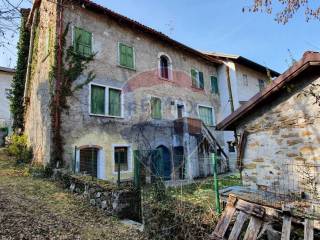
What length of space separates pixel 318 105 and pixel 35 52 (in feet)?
51.4

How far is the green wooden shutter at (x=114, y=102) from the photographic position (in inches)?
546

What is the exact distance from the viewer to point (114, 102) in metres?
14.1

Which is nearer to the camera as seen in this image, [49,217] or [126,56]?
[49,217]

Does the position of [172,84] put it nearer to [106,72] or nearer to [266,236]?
[106,72]

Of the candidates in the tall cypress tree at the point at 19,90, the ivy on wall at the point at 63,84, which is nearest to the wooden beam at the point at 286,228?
the ivy on wall at the point at 63,84

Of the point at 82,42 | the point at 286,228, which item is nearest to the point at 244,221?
the point at 286,228

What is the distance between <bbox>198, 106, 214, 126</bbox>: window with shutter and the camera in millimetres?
19516

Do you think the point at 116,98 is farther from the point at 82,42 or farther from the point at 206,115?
the point at 206,115

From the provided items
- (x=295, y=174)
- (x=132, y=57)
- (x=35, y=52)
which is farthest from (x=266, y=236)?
(x=35, y=52)

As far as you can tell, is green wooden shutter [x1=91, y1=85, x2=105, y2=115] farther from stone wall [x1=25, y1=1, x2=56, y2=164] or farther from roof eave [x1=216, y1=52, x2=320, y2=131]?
roof eave [x1=216, y1=52, x2=320, y2=131]

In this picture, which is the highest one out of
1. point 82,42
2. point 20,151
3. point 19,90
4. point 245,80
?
point 245,80

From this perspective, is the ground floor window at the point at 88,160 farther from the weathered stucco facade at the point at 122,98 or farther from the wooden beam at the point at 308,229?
the wooden beam at the point at 308,229

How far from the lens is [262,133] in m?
7.84

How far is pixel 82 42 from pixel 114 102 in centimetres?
339
